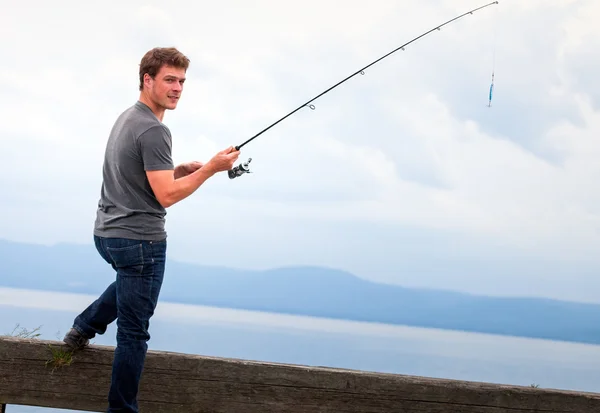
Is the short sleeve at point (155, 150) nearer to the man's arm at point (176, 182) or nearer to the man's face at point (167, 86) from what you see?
the man's arm at point (176, 182)

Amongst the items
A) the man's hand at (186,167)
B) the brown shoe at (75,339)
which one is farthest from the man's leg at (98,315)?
the man's hand at (186,167)

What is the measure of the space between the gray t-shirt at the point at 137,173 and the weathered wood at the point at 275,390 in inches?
26.4

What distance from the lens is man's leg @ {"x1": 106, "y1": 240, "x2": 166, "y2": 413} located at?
3068mm

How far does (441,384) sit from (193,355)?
1028 mm

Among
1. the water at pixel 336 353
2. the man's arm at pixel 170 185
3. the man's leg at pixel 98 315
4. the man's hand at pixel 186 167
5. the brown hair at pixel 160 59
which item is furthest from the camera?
the water at pixel 336 353

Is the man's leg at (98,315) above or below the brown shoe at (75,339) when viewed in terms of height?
above

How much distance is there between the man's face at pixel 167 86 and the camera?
311cm

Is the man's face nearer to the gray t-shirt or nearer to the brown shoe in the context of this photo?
the gray t-shirt

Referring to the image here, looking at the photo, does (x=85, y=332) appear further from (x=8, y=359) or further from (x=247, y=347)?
(x=247, y=347)

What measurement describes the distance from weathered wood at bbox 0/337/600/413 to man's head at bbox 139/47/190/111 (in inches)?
42.1

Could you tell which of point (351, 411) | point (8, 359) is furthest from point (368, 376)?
point (8, 359)

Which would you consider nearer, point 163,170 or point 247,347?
point 163,170

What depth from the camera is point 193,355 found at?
351 centimetres

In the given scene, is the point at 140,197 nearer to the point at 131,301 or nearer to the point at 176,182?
the point at 176,182
